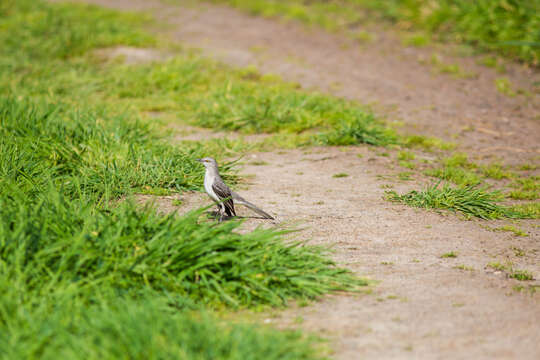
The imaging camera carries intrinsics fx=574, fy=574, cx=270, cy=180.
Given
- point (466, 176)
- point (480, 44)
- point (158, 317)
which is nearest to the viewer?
point (158, 317)

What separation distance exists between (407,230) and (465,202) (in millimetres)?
833

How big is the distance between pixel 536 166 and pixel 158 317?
17.3 ft

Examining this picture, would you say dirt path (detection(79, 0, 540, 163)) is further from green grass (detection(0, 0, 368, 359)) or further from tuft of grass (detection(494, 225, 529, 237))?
green grass (detection(0, 0, 368, 359))

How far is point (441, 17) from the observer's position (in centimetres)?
1168

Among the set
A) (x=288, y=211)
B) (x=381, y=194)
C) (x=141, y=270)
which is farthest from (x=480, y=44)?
(x=141, y=270)

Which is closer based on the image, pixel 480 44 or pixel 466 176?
pixel 466 176

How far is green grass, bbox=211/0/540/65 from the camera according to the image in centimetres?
1002

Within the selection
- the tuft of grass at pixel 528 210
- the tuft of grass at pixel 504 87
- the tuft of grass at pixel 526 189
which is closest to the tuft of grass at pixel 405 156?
the tuft of grass at pixel 526 189

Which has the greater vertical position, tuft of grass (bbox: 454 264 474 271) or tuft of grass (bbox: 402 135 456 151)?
tuft of grass (bbox: 402 135 456 151)

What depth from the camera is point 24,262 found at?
11.2 ft

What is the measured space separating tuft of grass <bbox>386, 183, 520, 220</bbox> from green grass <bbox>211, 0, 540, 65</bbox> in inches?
154

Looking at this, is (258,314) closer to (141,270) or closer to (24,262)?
(141,270)

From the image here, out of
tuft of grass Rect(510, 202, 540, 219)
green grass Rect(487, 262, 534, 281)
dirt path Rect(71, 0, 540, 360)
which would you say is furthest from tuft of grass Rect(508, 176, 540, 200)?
green grass Rect(487, 262, 534, 281)

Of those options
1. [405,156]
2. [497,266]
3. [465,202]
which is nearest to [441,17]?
[405,156]
